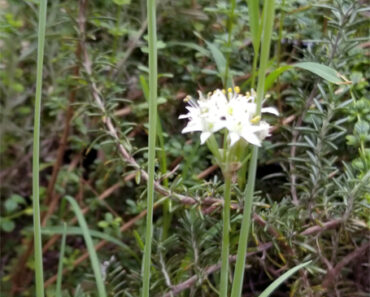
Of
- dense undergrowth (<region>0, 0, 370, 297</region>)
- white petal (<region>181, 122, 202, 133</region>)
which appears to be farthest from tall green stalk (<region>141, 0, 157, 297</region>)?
dense undergrowth (<region>0, 0, 370, 297</region>)

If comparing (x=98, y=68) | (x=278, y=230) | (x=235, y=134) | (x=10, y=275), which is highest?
(x=235, y=134)

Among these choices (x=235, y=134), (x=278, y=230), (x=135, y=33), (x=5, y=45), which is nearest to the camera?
(x=235, y=134)

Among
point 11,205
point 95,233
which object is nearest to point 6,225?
point 11,205

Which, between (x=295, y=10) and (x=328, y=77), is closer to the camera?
(x=328, y=77)

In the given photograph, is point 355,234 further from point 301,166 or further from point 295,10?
point 295,10

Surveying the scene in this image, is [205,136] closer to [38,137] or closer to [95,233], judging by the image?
[38,137]

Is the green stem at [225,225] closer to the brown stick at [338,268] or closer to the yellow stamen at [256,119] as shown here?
the yellow stamen at [256,119]

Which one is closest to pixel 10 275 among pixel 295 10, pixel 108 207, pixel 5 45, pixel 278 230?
pixel 108 207

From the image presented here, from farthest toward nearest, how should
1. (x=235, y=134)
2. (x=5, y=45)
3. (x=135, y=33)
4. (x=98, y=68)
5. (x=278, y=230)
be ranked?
1. (x=5, y=45)
2. (x=135, y=33)
3. (x=98, y=68)
4. (x=278, y=230)
5. (x=235, y=134)
